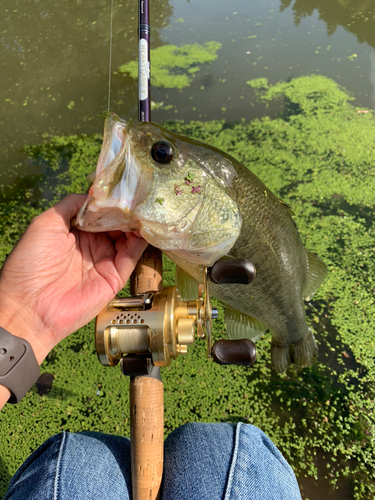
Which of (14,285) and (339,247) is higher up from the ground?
(14,285)

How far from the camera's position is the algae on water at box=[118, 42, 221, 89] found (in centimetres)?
Result: 376

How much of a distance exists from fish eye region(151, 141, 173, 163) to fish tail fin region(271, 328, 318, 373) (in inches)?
50.0

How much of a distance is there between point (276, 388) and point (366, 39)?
4.64m

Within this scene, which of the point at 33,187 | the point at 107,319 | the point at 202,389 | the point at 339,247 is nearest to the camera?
the point at 107,319

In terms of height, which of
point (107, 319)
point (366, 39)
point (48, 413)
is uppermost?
point (366, 39)

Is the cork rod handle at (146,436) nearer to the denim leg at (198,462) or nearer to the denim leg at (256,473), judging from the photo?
the denim leg at (198,462)

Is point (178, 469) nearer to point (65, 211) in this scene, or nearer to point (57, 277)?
point (57, 277)

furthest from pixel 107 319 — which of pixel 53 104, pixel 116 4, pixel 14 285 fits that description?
pixel 116 4

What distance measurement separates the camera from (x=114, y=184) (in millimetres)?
1067

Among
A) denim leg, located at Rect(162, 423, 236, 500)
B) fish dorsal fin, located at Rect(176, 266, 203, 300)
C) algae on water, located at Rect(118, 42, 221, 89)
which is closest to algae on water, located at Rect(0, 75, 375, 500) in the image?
denim leg, located at Rect(162, 423, 236, 500)

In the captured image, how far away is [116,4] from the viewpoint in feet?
15.8

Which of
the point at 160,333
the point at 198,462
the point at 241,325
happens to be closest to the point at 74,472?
the point at 198,462

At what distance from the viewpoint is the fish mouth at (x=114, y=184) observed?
3.45ft

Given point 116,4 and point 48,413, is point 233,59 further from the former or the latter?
point 48,413
